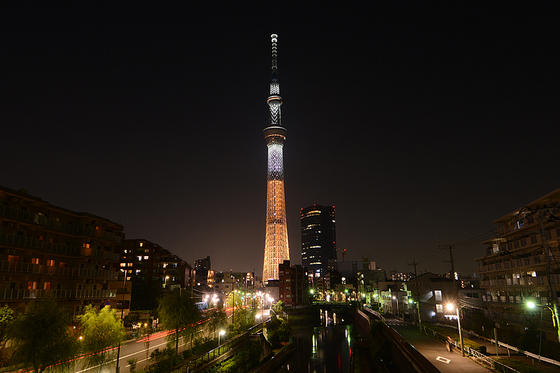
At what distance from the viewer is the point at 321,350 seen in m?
42.8

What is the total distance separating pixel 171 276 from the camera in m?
70.8

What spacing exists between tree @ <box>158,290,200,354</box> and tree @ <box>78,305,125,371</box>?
5310 mm

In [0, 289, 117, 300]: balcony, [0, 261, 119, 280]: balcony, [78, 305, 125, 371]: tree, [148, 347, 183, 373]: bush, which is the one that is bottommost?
[148, 347, 183, 373]: bush

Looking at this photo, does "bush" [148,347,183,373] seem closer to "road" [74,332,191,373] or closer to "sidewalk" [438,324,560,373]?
"road" [74,332,191,373]

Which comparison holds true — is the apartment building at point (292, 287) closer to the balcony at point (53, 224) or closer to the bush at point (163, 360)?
the balcony at point (53, 224)

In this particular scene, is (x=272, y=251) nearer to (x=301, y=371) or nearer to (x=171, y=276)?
(x=171, y=276)

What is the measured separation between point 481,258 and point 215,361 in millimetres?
37551

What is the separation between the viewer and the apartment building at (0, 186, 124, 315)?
24.2 meters

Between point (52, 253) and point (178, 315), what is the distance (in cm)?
1130

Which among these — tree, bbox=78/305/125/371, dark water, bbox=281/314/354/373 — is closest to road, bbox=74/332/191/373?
tree, bbox=78/305/125/371

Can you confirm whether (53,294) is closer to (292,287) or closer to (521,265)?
(521,265)

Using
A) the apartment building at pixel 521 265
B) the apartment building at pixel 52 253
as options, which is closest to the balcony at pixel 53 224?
the apartment building at pixel 52 253

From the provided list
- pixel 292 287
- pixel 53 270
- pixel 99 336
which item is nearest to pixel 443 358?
pixel 99 336

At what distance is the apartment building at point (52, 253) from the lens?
24172 millimetres
